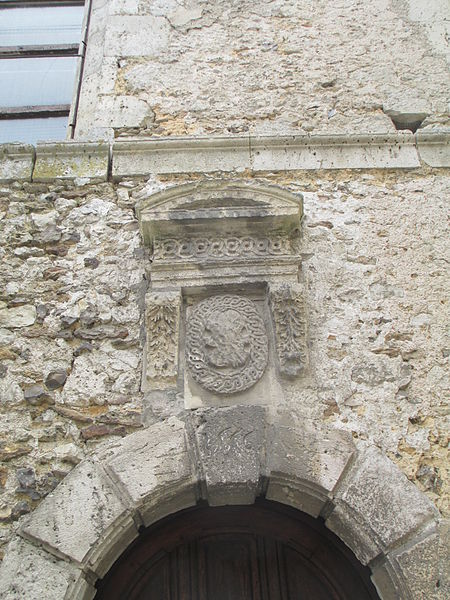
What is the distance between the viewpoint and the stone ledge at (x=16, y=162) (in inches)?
131

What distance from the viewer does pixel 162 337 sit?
110 inches

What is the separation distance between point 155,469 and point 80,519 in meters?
0.35

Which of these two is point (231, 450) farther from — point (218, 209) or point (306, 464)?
point (218, 209)

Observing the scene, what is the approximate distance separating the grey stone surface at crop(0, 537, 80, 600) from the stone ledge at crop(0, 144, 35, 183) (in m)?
1.93

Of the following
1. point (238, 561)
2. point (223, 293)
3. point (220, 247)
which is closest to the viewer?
point (238, 561)

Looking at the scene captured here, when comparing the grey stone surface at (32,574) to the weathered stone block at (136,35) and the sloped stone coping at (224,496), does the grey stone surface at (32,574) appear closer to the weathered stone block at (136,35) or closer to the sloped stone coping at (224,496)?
the sloped stone coping at (224,496)

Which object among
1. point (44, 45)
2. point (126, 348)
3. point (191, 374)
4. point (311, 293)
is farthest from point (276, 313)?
point (44, 45)

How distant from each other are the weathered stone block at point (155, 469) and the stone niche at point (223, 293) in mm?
203

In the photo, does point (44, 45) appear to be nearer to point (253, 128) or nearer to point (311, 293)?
point (253, 128)

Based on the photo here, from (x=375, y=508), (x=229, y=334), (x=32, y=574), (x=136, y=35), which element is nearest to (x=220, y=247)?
(x=229, y=334)

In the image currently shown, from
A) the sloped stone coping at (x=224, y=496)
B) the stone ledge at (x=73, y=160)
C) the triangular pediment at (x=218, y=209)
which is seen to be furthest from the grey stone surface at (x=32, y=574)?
the stone ledge at (x=73, y=160)

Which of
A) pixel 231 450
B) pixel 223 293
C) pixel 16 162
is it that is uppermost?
pixel 16 162

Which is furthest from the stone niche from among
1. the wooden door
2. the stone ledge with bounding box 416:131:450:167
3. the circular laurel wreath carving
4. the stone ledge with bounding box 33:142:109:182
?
the stone ledge with bounding box 416:131:450:167

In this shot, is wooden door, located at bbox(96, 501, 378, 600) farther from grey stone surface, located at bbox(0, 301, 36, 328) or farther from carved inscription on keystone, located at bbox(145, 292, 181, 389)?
grey stone surface, located at bbox(0, 301, 36, 328)
